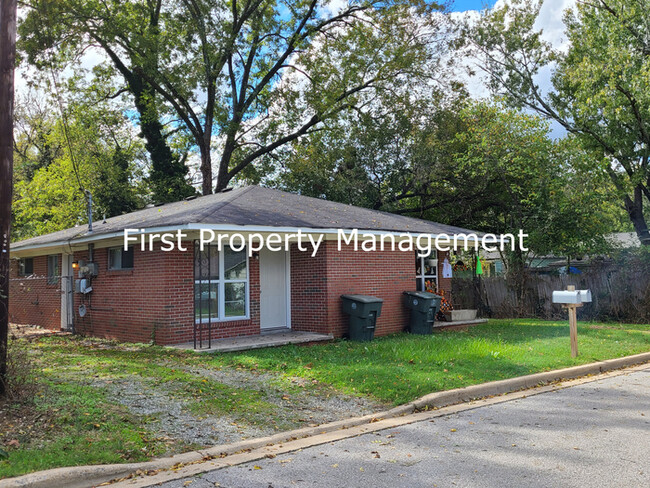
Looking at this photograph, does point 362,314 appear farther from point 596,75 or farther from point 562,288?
point 596,75

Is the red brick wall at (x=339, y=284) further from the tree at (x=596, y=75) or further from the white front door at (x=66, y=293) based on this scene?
the tree at (x=596, y=75)

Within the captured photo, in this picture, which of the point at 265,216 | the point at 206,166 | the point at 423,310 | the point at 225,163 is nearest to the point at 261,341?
the point at 265,216

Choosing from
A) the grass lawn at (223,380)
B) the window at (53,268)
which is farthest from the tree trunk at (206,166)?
the grass lawn at (223,380)

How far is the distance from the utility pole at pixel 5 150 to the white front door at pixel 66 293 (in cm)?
997

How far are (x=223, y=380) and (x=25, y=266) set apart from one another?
14.2m

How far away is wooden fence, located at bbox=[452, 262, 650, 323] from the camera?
1767 cm

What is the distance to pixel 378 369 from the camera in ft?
29.4

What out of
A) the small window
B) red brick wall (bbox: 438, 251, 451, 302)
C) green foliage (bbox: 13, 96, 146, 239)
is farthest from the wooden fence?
green foliage (bbox: 13, 96, 146, 239)

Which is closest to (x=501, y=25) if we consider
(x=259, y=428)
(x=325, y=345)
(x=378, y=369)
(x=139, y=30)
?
(x=139, y=30)

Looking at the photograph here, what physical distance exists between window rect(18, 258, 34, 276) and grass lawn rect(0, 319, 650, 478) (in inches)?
236

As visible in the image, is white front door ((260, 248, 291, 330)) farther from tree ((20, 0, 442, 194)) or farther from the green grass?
tree ((20, 0, 442, 194))

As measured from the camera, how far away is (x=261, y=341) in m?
11.8

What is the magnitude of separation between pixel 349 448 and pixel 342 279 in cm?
759

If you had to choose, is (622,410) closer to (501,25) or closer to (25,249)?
(25,249)
